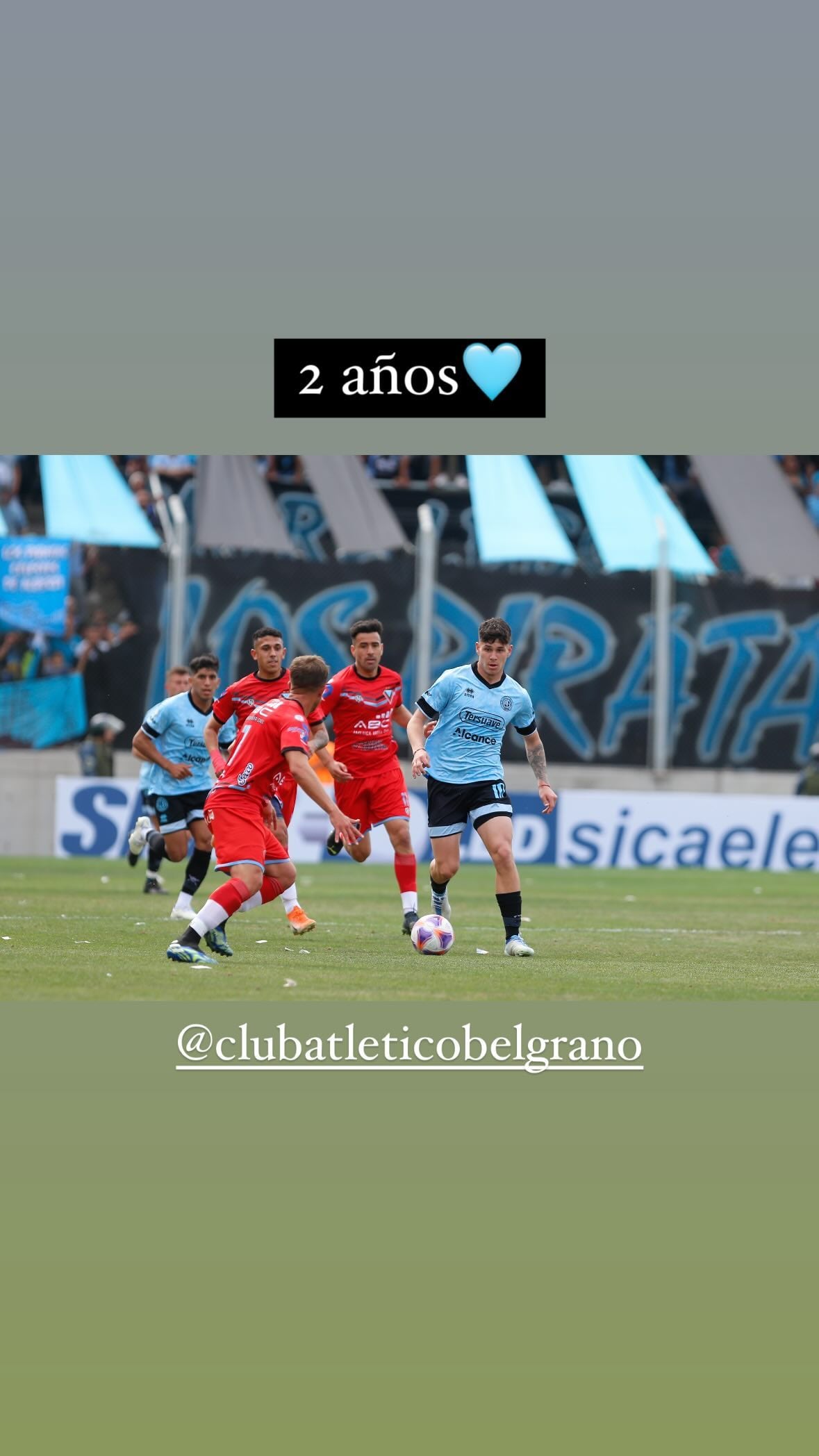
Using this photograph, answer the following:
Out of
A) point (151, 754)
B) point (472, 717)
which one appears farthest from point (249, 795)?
point (151, 754)

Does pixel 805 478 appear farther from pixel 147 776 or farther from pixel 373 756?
pixel 373 756

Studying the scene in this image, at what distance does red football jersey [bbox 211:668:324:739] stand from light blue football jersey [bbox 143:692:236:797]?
167cm

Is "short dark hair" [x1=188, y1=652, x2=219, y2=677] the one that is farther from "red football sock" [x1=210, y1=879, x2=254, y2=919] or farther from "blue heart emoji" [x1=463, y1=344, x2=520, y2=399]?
"red football sock" [x1=210, y1=879, x2=254, y2=919]

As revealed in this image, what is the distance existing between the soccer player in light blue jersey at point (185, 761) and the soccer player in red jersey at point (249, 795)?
323 cm

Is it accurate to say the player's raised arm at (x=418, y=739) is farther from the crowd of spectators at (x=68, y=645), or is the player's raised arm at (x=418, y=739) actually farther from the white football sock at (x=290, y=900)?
the crowd of spectators at (x=68, y=645)

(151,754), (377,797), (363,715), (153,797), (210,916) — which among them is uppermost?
(363,715)

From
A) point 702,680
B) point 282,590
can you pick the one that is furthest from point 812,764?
point 282,590

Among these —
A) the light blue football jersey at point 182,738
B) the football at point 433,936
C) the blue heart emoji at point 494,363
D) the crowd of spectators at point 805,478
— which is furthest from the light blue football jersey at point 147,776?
the crowd of spectators at point 805,478

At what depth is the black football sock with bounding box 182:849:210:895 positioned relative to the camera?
44.1 feet

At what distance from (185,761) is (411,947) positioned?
12.5ft

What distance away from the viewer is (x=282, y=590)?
1083 inches

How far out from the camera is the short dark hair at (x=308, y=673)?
10242mm

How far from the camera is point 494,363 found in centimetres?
1228

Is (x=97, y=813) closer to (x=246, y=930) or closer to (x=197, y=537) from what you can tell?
(x=197, y=537)
